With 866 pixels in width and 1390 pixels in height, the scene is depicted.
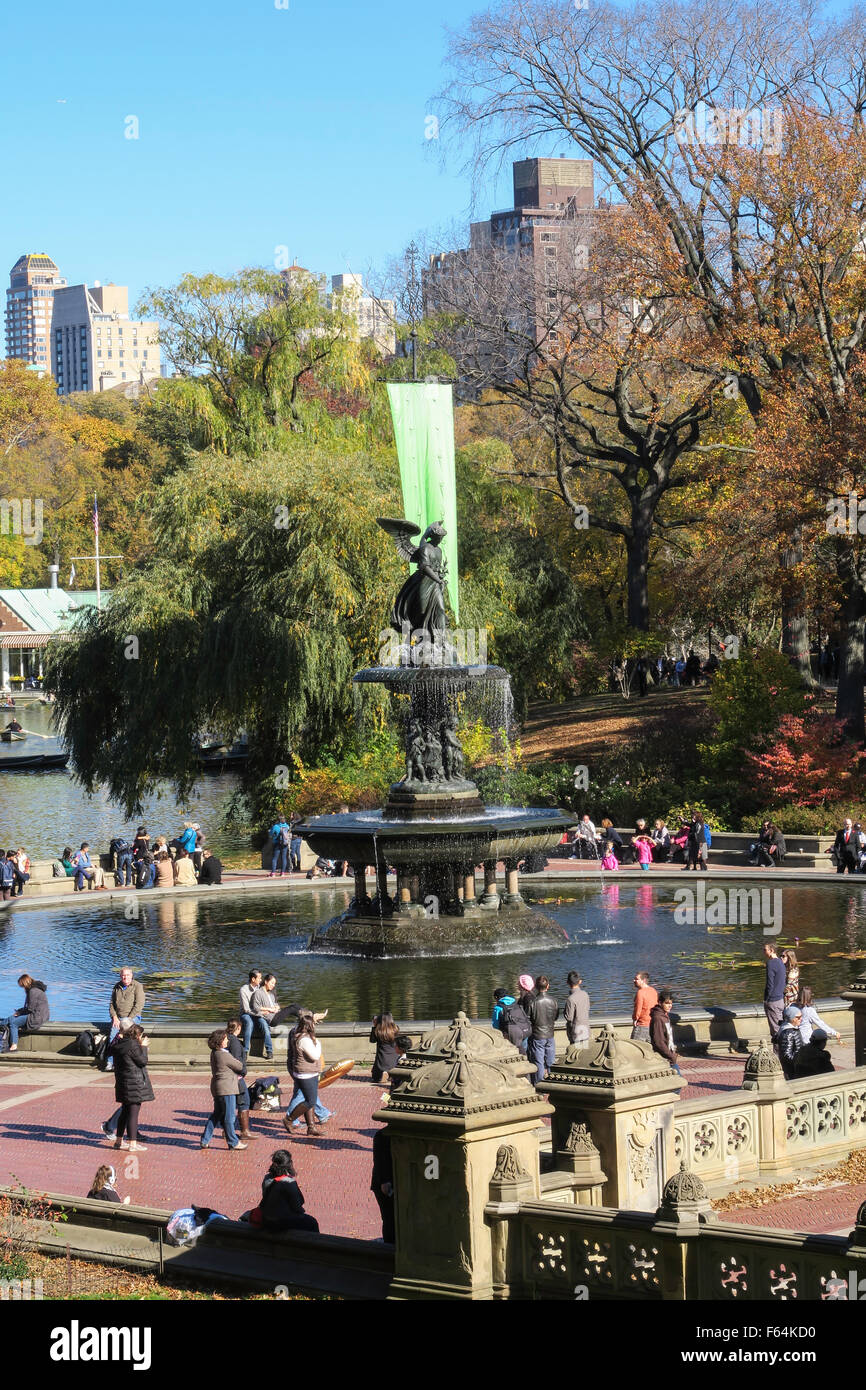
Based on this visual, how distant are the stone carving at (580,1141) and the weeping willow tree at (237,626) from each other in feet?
92.6

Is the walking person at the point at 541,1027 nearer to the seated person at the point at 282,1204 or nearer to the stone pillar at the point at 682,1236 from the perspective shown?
the seated person at the point at 282,1204

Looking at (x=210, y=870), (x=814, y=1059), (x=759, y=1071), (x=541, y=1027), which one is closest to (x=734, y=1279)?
(x=759, y=1071)

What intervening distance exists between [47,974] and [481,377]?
3240cm

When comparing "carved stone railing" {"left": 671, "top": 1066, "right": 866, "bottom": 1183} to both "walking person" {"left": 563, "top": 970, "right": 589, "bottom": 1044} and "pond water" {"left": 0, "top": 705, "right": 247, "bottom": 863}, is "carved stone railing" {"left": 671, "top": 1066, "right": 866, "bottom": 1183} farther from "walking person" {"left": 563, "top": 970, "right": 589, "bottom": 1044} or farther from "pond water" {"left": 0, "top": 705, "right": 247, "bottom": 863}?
"pond water" {"left": 0, "top": 705, "right": 247, "bottom": 863}

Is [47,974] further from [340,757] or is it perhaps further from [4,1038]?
[340,757]

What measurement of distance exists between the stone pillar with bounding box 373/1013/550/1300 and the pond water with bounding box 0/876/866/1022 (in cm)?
1106

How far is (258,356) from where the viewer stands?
5206 centimetres

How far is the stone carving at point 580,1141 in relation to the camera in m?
13.0

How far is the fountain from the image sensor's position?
27.2 m

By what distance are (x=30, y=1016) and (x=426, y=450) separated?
1306 centimetres

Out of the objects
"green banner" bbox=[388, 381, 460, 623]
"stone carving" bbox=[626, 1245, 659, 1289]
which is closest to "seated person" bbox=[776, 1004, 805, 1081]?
"stone carving" bbox=[626, 1245, 659, 1289]

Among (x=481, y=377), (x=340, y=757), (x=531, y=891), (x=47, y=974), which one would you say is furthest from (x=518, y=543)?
(x=47, y=974)

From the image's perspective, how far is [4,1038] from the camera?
73.4 feet

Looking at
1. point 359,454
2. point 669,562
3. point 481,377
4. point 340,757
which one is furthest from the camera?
point 669,562
